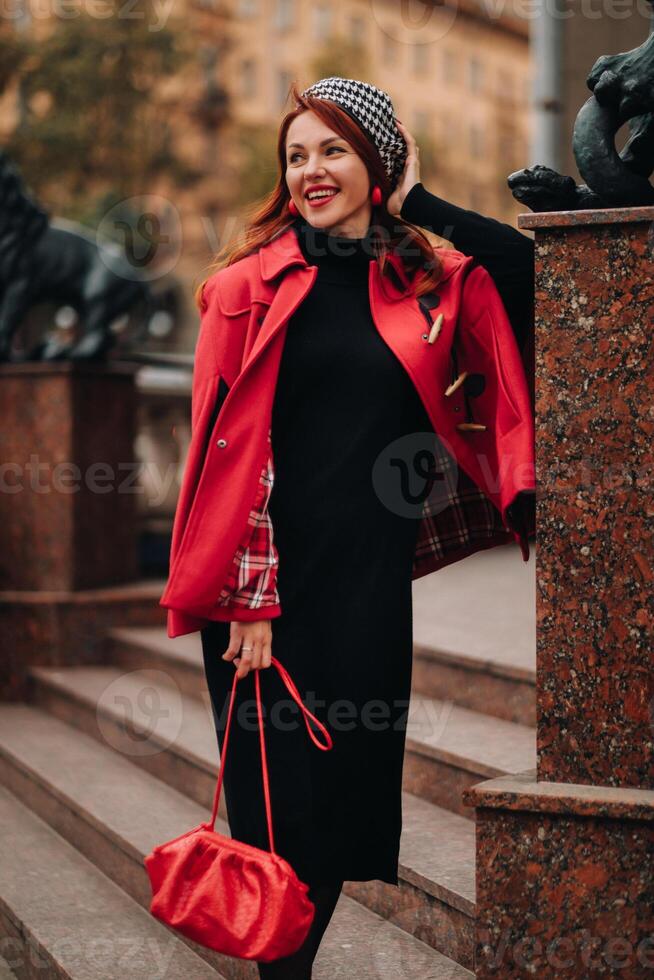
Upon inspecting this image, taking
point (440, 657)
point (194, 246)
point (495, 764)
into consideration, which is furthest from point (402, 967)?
point (194, 246)

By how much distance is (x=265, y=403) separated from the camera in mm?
2732

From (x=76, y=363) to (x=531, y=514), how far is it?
450cm

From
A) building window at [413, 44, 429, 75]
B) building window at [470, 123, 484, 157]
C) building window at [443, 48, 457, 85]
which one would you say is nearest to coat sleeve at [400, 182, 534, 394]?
building window at [413, 44, 429, 75]

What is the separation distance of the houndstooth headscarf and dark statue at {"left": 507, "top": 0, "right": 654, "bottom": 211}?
312mm

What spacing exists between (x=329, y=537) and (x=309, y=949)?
89 centimetres

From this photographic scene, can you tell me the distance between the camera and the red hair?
286 cm

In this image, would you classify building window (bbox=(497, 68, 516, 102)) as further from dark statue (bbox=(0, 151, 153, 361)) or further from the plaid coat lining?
the plaid coat lining

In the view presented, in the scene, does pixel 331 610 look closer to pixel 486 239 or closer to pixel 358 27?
pixel 486 239

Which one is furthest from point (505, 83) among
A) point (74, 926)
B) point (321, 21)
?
point (74, 926)

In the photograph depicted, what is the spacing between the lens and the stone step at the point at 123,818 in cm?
339

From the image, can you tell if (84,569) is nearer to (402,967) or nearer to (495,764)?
(495,764)

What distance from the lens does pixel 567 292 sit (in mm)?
2670

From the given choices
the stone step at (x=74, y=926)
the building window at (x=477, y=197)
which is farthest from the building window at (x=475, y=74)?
the stone step at (x=74, y=926)

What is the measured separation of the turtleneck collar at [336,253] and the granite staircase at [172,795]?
5.31 ft
